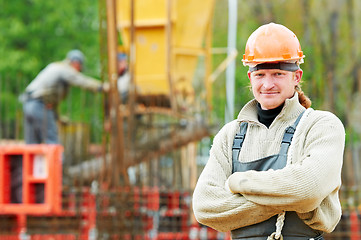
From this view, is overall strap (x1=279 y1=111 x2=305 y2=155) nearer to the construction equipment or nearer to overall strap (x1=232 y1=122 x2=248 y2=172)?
overall strap (x1=232 y1=122 x2=248 y2=172)

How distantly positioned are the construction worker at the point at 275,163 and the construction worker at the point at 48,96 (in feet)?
25.0

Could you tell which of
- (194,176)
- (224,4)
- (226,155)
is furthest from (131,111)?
(224,4)

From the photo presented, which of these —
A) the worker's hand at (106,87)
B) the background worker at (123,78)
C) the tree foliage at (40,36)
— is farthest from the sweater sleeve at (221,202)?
the tree foliage at (40,36)

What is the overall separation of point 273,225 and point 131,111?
6.68 m

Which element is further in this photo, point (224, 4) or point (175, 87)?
point (224, 4)

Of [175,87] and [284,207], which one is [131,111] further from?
[284,207]

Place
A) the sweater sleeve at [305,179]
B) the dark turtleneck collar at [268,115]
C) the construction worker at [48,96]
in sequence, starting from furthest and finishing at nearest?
the construction worker at [48,96]
the dark turtleneck collar at [268,115]
the sweater sleeve at [305,179]

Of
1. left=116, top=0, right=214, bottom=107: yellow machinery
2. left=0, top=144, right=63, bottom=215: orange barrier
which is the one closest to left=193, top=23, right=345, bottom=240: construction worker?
left=0, top=144, right=63, bottom=215: orange barrier

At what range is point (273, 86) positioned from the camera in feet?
11.2

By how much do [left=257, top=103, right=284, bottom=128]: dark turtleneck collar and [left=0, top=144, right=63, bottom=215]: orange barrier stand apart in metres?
6.37

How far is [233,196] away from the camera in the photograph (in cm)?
337

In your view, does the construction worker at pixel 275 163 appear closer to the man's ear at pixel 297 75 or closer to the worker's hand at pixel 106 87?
the man's ear at pixel 297 75

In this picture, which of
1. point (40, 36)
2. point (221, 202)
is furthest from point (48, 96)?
point (40, 36)

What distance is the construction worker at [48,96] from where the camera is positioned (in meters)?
11.0
